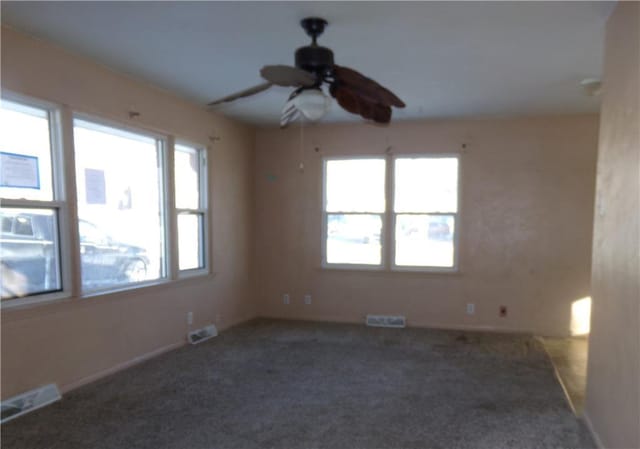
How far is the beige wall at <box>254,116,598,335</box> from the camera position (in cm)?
439

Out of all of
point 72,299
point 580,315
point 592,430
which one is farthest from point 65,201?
point 580,315

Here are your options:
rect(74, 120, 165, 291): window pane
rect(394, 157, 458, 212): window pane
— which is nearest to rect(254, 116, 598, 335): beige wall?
rect(394, 157, 458, 212): window pane

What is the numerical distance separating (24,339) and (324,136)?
3.69 m

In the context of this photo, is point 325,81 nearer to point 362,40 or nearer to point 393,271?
point 362,40

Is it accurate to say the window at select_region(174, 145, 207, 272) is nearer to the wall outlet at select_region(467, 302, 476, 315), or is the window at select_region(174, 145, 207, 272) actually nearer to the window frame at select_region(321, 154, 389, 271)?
the window frame at select_region(321, 154, 389, 271)

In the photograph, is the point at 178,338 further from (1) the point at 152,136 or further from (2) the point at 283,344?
(1) the point at 152,136

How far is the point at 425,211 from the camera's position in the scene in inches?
187

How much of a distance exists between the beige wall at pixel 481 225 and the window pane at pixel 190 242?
1.17 m

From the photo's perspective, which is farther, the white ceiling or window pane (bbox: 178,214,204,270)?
window pane (bbox: 178,214,204,270)

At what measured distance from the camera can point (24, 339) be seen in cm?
257

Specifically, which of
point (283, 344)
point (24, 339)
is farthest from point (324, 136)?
point (24, 339)

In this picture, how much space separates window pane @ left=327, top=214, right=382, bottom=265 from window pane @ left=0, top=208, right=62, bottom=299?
3066 millimetres

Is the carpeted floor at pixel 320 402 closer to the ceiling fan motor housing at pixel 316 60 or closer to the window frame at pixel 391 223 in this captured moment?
the window frame at pixel 391 223

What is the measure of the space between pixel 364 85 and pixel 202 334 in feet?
11.0
